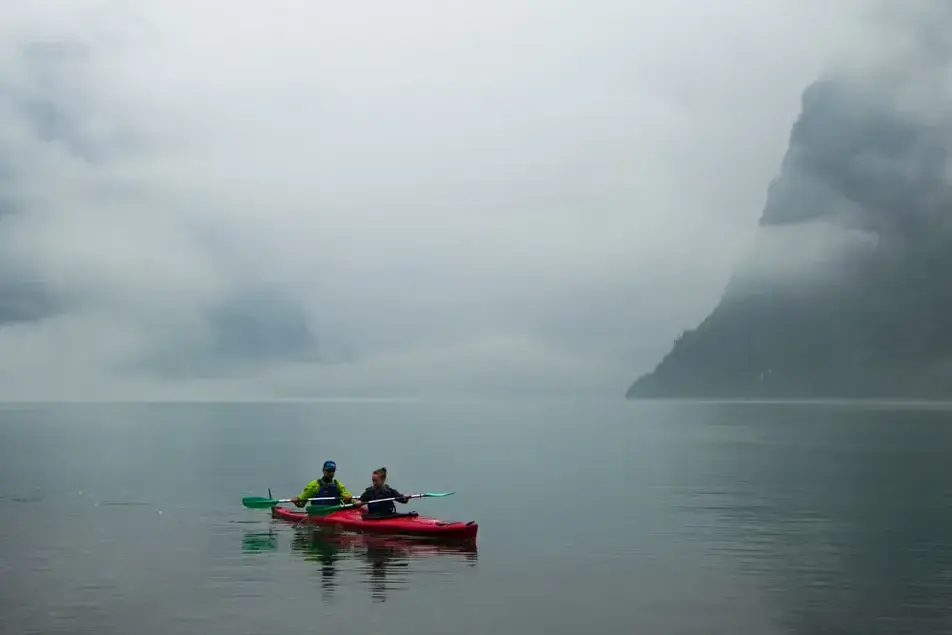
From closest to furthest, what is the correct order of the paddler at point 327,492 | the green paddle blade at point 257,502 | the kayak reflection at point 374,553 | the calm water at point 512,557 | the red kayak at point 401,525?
the calm water at point 512,557, the kayak reflection at point 374,553, the red kayak at point 401,525, the paddler at point 327,492, the green paddle blade at point 257,502

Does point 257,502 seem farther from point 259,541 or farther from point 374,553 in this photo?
point 374,553

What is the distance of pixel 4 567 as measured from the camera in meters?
31.1

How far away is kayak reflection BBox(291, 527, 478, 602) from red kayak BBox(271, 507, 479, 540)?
0.82ft

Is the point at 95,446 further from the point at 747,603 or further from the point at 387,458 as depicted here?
the point at 747,603

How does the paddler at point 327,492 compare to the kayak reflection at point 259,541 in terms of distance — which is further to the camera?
the paddler at point 327,492

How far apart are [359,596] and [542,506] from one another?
24960mm

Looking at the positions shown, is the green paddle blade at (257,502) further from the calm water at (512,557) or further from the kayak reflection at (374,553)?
the kayak reflection at (374,553)

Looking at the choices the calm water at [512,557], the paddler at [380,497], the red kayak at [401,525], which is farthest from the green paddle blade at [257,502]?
the paddler at [380,497]

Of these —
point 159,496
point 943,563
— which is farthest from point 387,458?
point 943,563

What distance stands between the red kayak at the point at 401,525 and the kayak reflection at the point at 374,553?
0.25m

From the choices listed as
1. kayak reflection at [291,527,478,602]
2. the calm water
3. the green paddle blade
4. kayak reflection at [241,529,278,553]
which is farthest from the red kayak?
the green paddle blade

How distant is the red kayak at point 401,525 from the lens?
34.1m

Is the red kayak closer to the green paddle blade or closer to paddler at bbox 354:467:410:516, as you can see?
paddler at bbox 354:467:410:516

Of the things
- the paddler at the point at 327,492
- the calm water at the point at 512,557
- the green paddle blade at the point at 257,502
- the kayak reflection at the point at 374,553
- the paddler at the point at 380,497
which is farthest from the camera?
the green paddle blade at the point at 257,502
